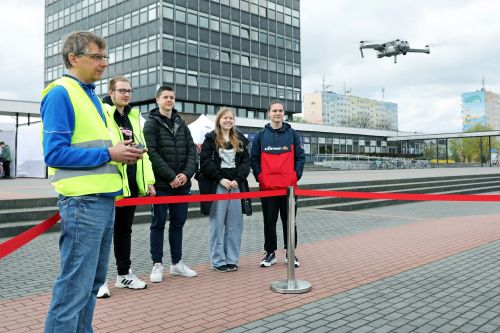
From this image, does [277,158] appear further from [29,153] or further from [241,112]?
[241,112]

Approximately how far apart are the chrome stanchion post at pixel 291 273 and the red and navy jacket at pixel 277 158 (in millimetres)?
976

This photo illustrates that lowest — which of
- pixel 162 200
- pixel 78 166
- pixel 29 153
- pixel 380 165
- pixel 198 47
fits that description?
pixel 162 200

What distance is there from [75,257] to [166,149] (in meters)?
2.91

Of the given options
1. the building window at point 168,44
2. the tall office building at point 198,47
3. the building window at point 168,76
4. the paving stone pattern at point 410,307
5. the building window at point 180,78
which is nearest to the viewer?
the paving stone pattern at point 410,307

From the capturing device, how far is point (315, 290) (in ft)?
15.3

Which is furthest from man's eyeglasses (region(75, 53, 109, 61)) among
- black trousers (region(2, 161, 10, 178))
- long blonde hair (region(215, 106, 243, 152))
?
black trousers (region(2, 161, 10, 178))

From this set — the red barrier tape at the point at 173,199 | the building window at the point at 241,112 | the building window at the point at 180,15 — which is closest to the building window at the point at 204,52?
the building window at the point at 180,15

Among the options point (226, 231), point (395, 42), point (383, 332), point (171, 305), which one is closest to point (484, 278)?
point (383, 332)

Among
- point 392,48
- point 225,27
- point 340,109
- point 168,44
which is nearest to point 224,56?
point 225,27

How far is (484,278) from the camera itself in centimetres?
511

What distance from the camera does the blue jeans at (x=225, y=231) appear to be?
18.4ft

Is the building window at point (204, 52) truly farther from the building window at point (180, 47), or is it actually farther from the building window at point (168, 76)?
the building window at point (168, 76)

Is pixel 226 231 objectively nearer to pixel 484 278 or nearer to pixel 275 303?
pixel 275 303

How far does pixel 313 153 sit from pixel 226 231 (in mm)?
49169
